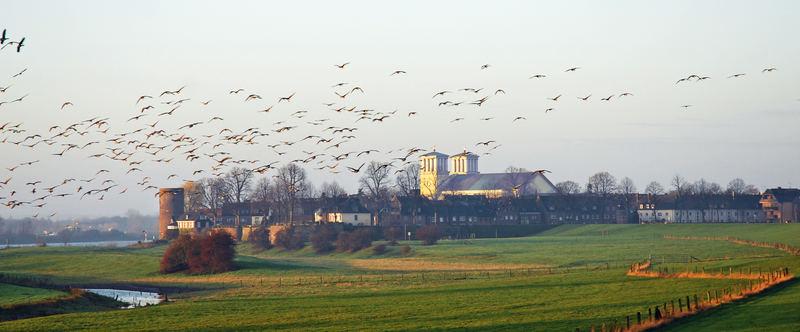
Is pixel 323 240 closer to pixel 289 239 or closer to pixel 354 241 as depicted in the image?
pixel 354 241

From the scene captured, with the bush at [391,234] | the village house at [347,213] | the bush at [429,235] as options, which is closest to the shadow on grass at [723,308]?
the bush at [429,235]

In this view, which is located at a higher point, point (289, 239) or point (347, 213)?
point (347, 213)

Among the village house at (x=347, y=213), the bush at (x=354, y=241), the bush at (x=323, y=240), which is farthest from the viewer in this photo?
the village house at (x=347, y=213)

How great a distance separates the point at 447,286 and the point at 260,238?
291 feet

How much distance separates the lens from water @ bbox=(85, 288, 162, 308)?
7806 cm

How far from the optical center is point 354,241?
14325 centimetres

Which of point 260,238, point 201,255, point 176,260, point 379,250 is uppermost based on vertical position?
point 260,238

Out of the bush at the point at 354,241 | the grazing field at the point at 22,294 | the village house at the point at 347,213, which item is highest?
the village house at the point at 347,213

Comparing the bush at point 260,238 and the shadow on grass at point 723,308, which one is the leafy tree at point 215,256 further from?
the shadow on grass at point 723,308

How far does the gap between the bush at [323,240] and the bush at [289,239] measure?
3.79m

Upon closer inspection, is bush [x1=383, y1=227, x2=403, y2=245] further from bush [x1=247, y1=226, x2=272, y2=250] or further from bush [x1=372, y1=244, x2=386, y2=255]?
bush [x1=247, y1=226, x2=272, y2=250]

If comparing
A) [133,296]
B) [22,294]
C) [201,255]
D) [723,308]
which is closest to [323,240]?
[201,255]

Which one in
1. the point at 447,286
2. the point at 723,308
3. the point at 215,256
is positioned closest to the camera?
the point at 723,308

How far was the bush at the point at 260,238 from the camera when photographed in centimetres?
15925
